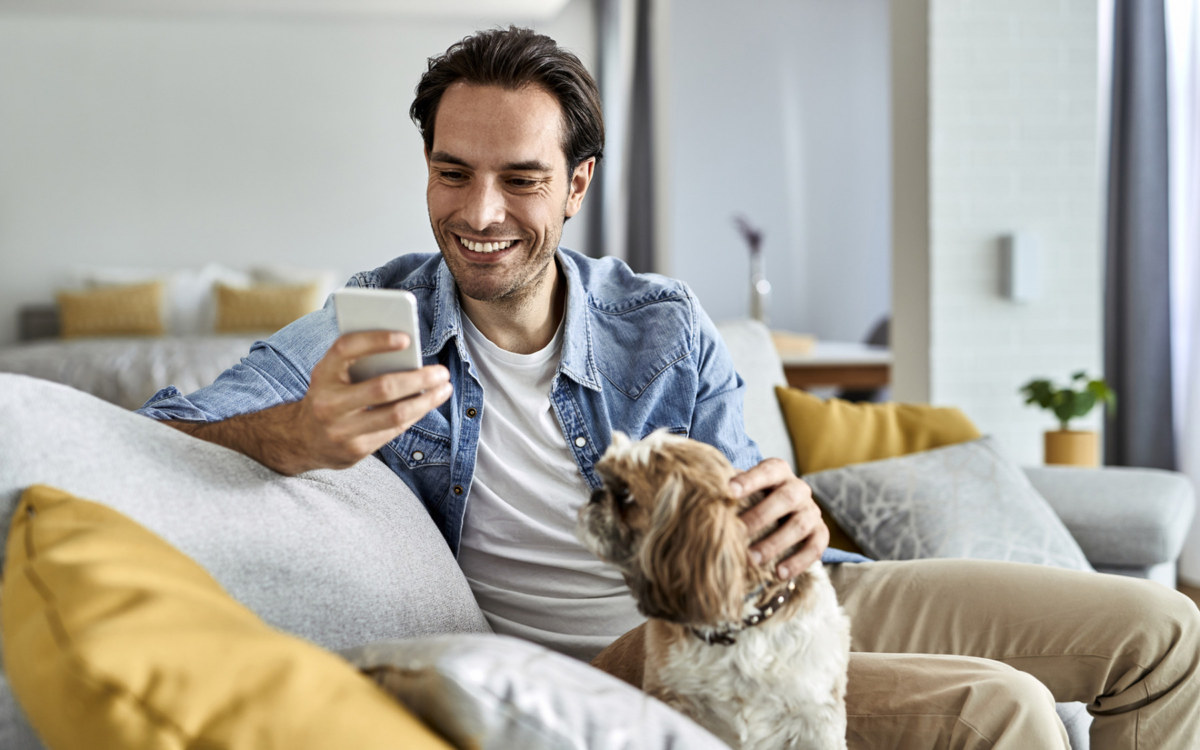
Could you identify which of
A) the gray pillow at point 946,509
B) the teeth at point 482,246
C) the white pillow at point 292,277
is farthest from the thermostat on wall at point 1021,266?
the white pillow at point 292,277

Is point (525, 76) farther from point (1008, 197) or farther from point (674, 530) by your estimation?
point (1008, 197)

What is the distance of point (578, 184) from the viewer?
166 cm

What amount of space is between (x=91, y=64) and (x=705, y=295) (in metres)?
5.06

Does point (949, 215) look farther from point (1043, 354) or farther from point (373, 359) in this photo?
point (373, 359)

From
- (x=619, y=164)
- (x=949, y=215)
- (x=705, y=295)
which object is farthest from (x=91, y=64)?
(x=949, y=215)

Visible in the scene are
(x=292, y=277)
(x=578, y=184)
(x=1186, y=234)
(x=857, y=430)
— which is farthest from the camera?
(x=292, y=277)

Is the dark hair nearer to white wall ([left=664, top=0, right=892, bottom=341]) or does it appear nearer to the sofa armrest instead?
the sofa armrest

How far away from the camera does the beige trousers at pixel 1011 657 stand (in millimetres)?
1105

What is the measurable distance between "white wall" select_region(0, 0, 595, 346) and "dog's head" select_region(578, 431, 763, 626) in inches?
281

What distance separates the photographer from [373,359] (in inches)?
38.5

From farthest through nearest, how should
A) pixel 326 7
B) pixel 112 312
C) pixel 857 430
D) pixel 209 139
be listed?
1. pixel 209 139
2. pixel 326 7
3. pixel 112 312
4. pixel 857 430

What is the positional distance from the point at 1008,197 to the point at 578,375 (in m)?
2.69

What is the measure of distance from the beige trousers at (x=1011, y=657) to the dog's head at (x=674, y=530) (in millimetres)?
372

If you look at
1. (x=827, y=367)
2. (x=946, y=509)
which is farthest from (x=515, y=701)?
(x=827, y=367)
